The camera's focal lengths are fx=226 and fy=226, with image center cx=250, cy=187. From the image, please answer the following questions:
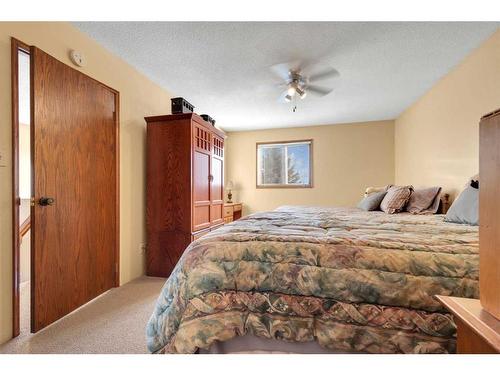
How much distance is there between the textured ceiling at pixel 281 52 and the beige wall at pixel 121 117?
0.12 metres

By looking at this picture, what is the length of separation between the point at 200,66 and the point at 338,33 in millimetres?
1345

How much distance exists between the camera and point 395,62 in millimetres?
2279

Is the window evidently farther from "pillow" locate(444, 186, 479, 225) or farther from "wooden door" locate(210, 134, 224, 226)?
"pillow" locate(444, 186, 479, 225)

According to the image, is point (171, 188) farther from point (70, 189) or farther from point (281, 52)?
point (281, 52)

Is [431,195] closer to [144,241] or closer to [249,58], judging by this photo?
[249,58]

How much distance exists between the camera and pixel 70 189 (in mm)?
1777

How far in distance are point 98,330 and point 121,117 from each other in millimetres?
1896

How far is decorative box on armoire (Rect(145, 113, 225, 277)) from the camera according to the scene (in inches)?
97.5

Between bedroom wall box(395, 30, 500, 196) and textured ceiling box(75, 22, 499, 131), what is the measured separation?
5.4 inches

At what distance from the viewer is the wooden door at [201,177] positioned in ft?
8.46

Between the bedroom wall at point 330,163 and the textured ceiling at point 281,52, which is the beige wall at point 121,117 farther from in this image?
the bedroom wall at point 330,163

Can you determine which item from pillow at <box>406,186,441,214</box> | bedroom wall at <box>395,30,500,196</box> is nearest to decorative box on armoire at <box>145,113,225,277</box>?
pillow at <box>406,186,441,214</box>

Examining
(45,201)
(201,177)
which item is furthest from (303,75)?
(45,201)
